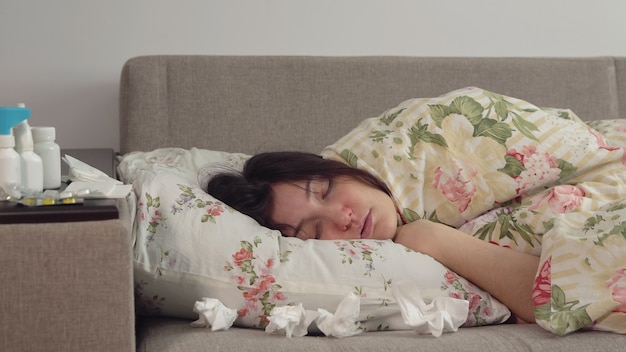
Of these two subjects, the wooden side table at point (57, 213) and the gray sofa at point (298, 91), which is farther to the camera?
the gray sofa at point (298, 91)

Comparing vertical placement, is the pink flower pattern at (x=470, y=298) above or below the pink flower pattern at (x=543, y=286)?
below

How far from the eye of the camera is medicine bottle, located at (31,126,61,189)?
1.28 meters

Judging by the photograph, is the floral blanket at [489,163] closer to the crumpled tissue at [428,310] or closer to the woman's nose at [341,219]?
the woman's nose at [341,219]

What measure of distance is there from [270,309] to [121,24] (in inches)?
42.2

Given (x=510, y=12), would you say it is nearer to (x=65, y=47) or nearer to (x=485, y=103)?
(x=485, y=103)

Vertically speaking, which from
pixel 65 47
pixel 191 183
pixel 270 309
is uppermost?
pixel 65 47

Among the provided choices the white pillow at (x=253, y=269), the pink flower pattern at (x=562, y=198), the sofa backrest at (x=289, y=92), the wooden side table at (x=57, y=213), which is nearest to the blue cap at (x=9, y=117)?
the wooden side table at (x=57, y=213)

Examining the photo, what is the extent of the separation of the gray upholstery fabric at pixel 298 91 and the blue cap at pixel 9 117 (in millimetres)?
767

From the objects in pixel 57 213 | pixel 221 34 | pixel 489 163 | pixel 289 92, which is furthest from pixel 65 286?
pixel 221 34

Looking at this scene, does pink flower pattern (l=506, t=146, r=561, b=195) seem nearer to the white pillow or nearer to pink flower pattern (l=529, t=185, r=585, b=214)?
pink flower pattern (l=529, t=185, r=585, b=214)

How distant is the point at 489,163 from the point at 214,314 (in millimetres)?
642

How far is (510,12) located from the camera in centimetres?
237

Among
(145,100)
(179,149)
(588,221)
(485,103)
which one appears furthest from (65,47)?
(588,221)

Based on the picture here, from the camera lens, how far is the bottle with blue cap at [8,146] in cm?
117
